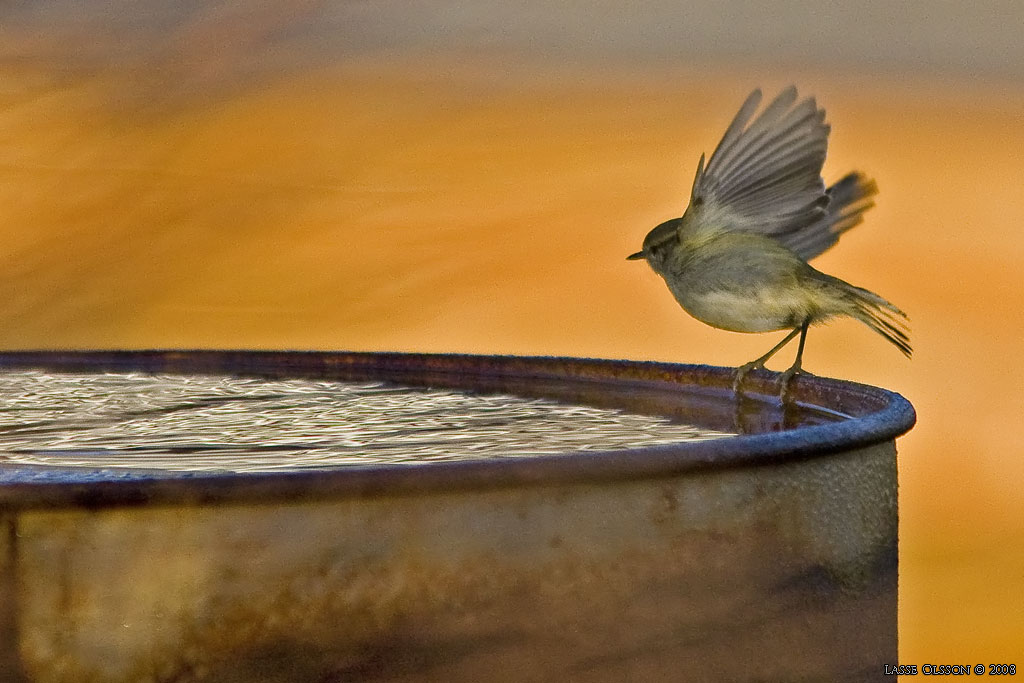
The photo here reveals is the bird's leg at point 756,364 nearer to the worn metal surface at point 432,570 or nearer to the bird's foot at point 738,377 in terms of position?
the bird's foot at point 738,377

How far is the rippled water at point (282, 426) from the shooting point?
2.21 meters

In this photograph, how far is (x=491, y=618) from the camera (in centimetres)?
145

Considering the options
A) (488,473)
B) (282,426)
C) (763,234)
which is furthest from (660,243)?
(488,473)

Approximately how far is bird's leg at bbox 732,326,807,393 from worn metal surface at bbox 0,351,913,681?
1211 millimetres

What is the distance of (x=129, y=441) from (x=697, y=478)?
135cm

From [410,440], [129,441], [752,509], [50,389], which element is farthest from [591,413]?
[50,389]

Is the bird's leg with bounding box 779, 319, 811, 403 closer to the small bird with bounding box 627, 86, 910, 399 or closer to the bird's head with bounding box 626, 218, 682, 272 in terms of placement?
the small bird with bounding box 627, 86, 910, 399

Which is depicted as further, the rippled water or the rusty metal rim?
the rippled water

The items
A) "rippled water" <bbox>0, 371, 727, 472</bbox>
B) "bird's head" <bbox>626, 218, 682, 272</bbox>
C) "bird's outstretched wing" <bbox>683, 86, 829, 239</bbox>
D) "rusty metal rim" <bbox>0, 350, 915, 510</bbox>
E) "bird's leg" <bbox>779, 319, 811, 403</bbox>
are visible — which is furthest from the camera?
"bird's head" <bbox>626, 218, 682, 272</bbox>

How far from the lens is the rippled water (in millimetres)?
2209

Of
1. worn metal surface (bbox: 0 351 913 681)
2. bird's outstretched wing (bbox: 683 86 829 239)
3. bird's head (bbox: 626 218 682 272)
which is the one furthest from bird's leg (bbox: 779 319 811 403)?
worn metal surface (bbox: 0 351 913 681)

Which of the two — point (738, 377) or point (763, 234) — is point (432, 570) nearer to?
point (738, 377)

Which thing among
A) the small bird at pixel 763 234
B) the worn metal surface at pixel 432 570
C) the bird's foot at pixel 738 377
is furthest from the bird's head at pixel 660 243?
the worn metal surface at pixel 432 570

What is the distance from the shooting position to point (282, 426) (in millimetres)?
2654
